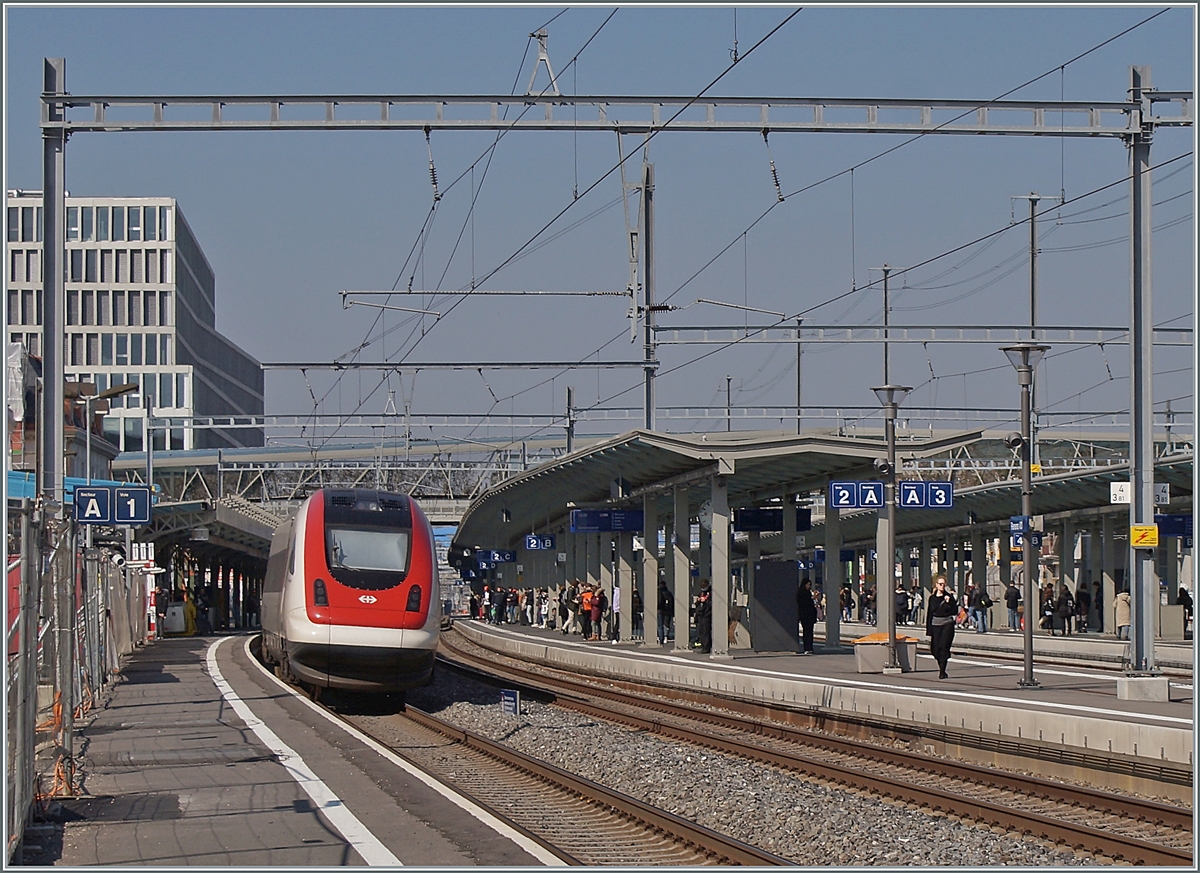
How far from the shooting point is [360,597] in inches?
832

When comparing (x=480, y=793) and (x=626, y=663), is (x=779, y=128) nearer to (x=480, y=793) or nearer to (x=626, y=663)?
(x=480, y=793)

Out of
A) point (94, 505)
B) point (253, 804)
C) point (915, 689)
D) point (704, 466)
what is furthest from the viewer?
point (704, 466)

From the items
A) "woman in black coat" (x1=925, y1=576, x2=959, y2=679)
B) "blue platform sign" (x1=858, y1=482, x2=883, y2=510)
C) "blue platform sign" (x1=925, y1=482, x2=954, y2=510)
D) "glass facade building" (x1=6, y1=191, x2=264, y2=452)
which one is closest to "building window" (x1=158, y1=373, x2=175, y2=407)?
"glass facade building" (x1=6, y1=191, x2=264, y2=452)

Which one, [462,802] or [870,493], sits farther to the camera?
[870,493]

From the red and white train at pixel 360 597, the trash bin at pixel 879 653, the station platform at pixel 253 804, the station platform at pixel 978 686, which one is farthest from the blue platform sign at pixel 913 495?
the station platform at pixel 253 804

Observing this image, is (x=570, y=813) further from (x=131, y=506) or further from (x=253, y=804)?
(x=131, y=506)

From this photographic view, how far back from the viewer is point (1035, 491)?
33.6m

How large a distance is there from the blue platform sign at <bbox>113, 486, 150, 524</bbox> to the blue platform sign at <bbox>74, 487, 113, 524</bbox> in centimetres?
11

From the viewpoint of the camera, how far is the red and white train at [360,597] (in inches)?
830

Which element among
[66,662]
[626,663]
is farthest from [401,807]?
[626,663]

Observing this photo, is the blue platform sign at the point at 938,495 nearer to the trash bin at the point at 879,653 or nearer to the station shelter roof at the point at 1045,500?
Answer: the trash bin at the point at 879,653

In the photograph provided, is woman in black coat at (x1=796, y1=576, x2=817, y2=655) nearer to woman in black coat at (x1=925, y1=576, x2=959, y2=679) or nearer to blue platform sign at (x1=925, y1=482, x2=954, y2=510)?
blue platform sign at (x1=925, y1=482, x2=954, y2=510)

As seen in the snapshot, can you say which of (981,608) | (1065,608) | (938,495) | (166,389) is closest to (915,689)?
(938,495)

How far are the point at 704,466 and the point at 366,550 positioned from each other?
7836 millimetres
